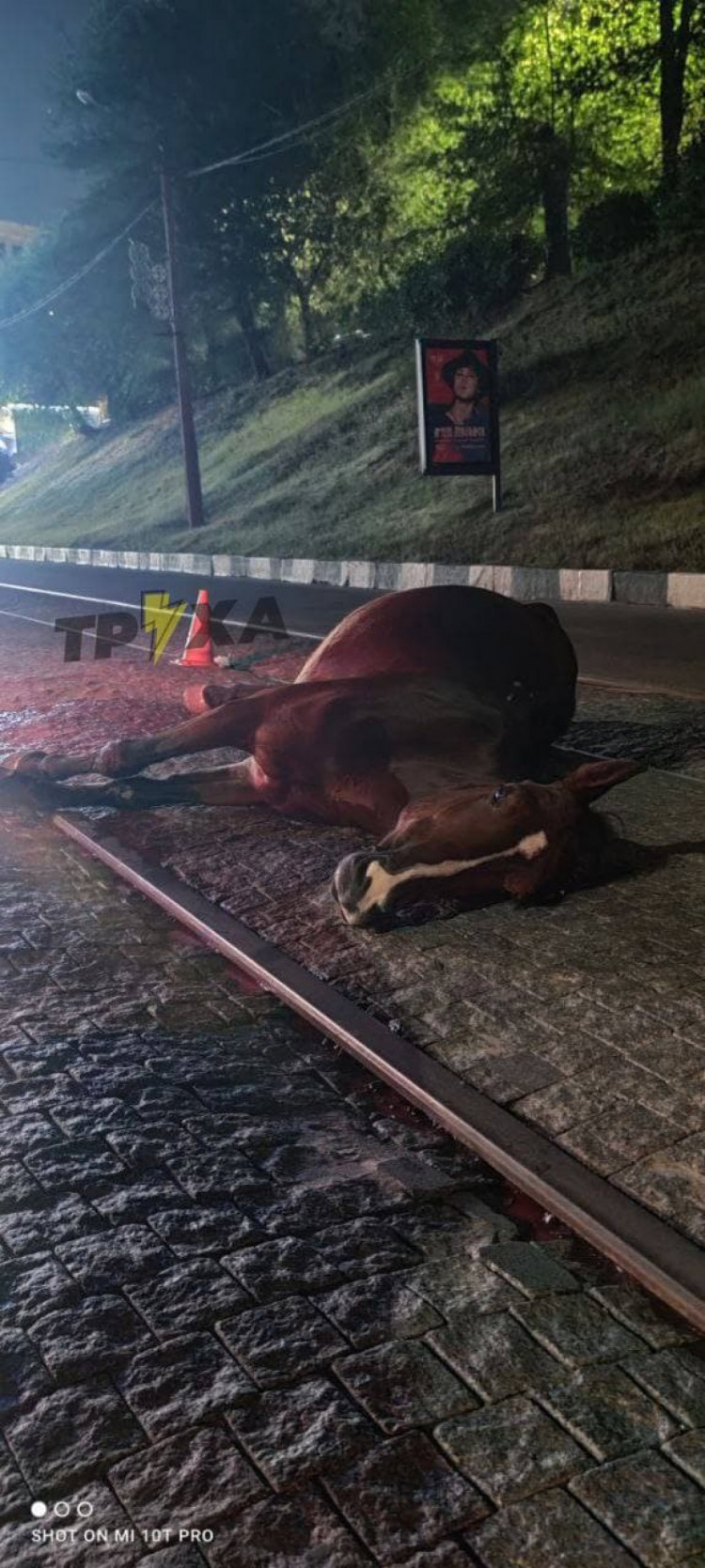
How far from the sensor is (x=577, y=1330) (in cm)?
244

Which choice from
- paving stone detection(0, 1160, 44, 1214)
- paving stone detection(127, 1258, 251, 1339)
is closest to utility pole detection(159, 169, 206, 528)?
paving stone detection(0, 1160, 44, 1214)

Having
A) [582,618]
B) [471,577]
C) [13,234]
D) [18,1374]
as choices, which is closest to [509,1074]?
[18,1374]

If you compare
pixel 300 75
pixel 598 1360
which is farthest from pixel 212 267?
pixel 598 1360

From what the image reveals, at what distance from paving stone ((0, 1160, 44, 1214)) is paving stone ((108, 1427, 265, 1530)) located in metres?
0.90

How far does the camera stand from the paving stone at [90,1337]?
2387 millimetres

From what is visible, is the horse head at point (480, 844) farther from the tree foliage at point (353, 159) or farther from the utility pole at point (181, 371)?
the utility pole at point (181, 371)

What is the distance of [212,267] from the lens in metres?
41.7

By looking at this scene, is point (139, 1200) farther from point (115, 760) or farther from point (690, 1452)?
point (115, 760)

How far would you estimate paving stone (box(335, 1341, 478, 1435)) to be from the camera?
86.9 inches

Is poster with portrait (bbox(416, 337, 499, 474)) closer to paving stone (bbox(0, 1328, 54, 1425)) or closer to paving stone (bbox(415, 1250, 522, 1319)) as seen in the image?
paving stone (bbox(415, 1250, 522, 1319))

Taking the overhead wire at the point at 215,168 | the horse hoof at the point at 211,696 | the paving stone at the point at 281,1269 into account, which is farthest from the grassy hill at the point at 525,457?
the paving stone at the point at 281,1269

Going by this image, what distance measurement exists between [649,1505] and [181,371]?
29.0m

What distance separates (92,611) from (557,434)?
30.7ft

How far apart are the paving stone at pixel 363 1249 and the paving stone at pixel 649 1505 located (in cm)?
70
